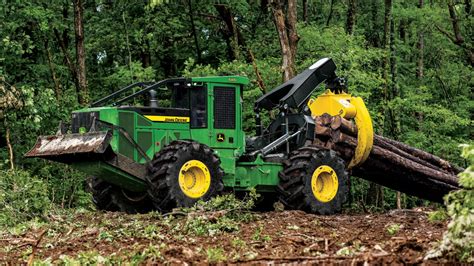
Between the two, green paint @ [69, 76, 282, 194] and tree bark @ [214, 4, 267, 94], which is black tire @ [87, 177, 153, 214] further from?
tree bark @ [214, 4, 267, 94]

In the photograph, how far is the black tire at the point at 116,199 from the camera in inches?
637

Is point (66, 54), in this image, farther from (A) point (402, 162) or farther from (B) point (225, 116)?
(A) point (402, 162)

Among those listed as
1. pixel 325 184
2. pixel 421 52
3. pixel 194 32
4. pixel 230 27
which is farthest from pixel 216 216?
pixel 421 52

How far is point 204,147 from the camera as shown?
1479 cm

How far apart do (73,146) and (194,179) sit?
2.11 meters

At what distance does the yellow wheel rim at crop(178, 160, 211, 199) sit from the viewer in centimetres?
1449

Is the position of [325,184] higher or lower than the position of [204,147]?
lower

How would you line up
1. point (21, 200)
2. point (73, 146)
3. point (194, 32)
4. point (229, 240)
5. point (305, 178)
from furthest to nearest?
point (194, 32), point (305, 178), point (21, 200), point (73, 146), point (229, 240)

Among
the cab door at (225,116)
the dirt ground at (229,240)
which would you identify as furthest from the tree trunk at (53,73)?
the dirt ground at (229,240)

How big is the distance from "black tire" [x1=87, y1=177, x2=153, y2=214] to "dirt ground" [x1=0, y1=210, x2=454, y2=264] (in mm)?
914

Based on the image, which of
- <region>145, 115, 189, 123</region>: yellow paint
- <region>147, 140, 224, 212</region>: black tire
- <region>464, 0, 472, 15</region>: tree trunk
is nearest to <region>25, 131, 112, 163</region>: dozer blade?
<region>147, 140, 224, 212</region>: black tire

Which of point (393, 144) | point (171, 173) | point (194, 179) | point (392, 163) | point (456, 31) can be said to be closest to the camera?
point (171, 173)

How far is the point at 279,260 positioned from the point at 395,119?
24.3 meters

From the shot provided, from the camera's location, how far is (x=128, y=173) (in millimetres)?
14648
